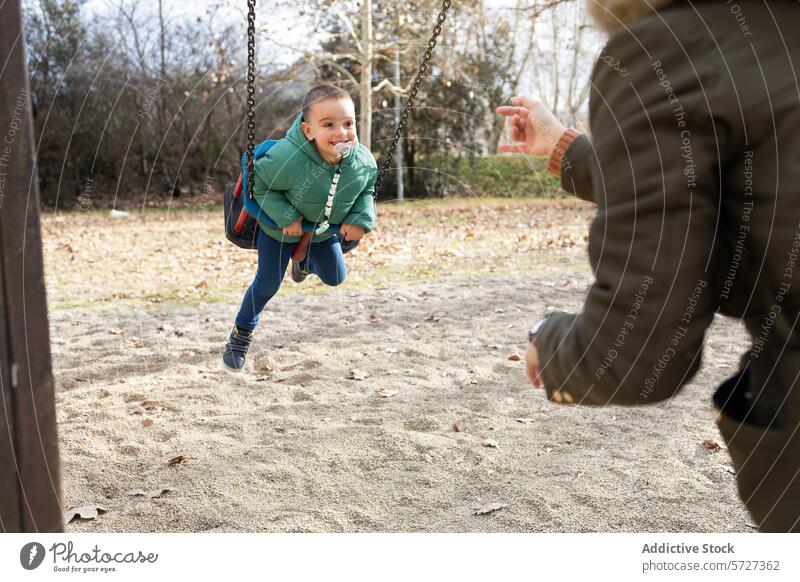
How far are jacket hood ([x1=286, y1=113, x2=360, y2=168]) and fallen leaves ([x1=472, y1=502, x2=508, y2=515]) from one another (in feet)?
6.19

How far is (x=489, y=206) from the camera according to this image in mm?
15273

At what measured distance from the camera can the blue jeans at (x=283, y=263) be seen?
14.3 ft

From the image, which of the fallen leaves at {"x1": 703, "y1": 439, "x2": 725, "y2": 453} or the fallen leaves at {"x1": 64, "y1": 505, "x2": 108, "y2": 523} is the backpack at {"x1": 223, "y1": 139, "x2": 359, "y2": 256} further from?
the fallen leaves at {"x1": 703, "y1": 439, "x2": 725, "y2": 453}

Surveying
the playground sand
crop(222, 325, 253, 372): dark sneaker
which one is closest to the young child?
crop(222, 325, 253, 372): dark sneaker

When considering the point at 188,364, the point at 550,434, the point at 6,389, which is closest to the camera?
the point at 6,389

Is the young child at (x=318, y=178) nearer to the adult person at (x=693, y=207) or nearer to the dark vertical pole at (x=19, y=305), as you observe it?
the dark vertical pole at (x=19, y=305)

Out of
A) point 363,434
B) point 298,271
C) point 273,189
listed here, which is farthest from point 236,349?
point 273,189

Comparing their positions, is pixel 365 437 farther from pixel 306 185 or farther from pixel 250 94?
pixel 250 94

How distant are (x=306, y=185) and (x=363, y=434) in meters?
1.49

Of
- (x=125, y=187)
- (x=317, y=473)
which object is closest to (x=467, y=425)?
(x=317, y=473)

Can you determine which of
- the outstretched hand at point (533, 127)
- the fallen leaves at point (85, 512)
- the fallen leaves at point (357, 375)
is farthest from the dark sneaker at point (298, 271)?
the outstretched hand at point (533, 127)

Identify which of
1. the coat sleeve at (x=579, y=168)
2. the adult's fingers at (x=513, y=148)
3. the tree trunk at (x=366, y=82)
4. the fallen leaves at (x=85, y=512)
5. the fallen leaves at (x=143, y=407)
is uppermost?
the tree trunk at (x=366, y=82)
